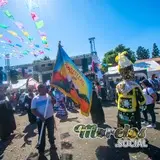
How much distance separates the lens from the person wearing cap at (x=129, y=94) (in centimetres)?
459

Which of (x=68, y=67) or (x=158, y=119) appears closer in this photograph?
(x=68, y=67)

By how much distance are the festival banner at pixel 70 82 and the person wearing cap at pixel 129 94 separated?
4.28 ft

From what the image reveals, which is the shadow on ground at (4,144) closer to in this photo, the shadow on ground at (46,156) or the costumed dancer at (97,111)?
the shadow on ground at (46,156)

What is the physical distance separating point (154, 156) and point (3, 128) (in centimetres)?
632

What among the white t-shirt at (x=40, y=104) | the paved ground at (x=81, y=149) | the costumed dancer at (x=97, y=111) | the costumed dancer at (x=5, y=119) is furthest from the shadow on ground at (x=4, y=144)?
the costumed dancer at (x=97, y=111)

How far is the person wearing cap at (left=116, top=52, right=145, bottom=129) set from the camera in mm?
4590

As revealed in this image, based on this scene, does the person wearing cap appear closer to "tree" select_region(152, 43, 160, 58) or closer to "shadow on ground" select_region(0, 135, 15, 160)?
"shadow on ground" select_region(0, 135, 15, 160)

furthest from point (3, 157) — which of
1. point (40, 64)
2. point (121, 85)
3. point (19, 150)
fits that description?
point (40, 64)

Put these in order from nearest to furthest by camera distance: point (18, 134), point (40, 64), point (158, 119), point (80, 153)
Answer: point (80, 153) → point (158, 119) → point (18, 134) → point (40, 64)

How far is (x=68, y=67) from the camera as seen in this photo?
5836 mm

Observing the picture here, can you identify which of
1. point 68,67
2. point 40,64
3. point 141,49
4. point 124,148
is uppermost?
point 141,49

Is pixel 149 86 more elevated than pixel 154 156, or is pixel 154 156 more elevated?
pixel 149 86

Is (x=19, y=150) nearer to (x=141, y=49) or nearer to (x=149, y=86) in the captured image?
(x=149, y=86)

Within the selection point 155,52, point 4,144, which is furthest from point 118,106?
point 155,52
